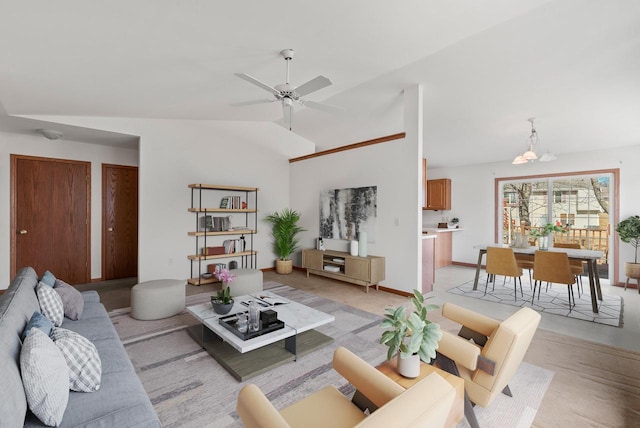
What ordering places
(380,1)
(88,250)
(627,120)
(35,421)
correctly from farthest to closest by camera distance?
(88,250), (627,120), (380,1), (35,421)

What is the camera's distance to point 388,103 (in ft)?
14.8

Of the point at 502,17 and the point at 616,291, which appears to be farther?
the point at 616,291

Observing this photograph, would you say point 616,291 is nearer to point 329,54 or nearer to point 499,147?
point 499,147

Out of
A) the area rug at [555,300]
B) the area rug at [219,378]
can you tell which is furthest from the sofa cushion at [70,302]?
the area rug at [555,300]

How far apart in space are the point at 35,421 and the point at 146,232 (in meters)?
3.88

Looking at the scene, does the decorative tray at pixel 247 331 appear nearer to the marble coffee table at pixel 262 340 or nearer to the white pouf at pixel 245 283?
the marble coffee table at pixel 262 340

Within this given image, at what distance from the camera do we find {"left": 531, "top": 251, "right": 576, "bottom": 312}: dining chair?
377 cm

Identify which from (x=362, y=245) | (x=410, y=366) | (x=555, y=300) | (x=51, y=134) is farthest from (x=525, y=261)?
(x=51, y=134)

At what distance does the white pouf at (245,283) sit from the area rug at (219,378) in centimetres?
83

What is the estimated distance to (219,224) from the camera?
5.28m

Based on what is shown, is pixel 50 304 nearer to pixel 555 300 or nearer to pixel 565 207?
pixel 555 300

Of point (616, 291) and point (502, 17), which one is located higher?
point (502, 17)

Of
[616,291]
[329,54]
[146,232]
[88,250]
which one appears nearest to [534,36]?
[329,54]

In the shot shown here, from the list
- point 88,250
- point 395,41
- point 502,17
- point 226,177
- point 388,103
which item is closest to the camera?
point 502,17
